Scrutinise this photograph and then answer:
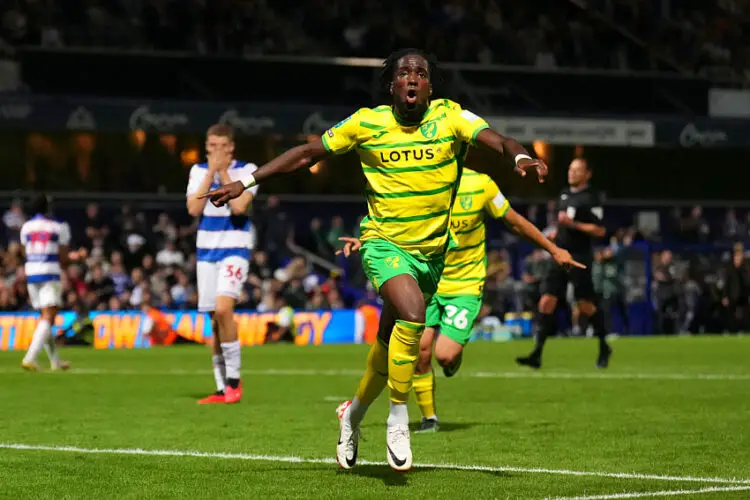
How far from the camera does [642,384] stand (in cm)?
1543

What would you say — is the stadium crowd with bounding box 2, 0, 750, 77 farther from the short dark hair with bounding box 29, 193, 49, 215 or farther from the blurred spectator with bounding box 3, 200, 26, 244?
the short dark hair with bounding box 29, 193, 49, 215

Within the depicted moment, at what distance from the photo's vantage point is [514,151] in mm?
7602

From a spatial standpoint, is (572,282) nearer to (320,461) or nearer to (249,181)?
(320,461)

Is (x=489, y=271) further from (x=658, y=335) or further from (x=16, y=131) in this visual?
(x=16, y=131)

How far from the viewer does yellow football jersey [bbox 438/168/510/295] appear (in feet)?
36.6

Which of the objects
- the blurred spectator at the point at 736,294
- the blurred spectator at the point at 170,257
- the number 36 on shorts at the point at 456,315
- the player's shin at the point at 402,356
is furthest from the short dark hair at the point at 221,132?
the blurred spectator at the point at 736,294

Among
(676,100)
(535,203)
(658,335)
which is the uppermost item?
(676,100)

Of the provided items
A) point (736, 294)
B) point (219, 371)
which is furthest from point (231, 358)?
point (736, 294)

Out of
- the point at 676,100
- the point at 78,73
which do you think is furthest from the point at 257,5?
the point at 676,100

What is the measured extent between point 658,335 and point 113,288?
12201 mm

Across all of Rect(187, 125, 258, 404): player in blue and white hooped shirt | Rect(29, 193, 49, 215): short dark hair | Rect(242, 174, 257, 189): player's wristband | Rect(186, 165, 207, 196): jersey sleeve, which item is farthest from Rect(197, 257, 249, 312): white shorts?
Rect(29, 193, 49, 215): short dark hair

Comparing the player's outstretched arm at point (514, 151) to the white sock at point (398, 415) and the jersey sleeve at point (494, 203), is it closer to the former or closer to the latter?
the white sock at point (398, 415)

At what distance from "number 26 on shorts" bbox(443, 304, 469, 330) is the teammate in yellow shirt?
9.29 ft

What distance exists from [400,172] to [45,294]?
1164 centimetres
